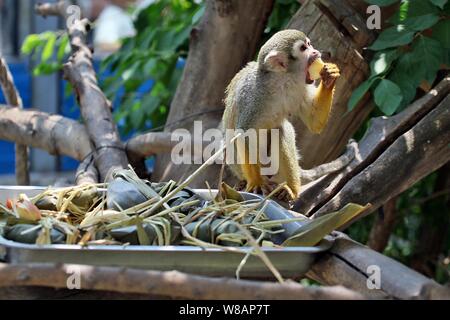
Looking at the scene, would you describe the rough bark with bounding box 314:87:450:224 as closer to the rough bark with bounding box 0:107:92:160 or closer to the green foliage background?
the green foliage background

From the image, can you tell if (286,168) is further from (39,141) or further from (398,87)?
(39,141)

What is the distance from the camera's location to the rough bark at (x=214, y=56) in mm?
4219

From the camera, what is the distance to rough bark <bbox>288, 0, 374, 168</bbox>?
12.3ft

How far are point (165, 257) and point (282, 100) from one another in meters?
1.64

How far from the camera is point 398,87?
341 cm

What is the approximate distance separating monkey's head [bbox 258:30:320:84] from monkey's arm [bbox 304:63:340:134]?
0.08 metres

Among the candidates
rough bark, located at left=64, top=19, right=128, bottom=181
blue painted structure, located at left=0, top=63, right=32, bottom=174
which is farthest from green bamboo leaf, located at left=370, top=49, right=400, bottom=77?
blue painted structure, located at left=0, top=63, right=32, bottom=174

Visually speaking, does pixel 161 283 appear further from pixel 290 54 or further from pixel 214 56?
pixel 214 56

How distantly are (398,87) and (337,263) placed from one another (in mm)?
1434

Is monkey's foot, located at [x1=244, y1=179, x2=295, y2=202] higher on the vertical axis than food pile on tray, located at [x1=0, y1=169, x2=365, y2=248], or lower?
higher

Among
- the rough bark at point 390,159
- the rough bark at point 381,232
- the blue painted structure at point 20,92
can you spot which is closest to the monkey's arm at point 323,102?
the rough bark at point 390,159

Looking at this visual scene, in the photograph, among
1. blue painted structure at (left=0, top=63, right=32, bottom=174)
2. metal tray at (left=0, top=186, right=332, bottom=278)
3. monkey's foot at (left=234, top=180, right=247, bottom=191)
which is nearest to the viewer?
metal tray at (left=0, top=186, right=332, bottom=278)
